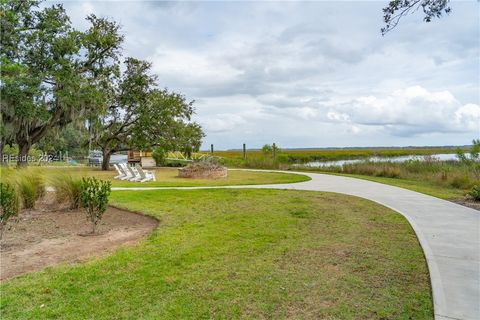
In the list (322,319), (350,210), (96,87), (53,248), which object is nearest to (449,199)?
(350,210)

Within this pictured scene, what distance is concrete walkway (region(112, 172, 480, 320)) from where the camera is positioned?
9.80ft

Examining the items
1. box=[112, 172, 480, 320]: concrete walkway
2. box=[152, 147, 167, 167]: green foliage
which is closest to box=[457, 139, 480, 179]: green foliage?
box=[112, 172, 480, 320]: concrete walkway

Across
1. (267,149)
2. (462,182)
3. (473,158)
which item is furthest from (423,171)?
(267,149)

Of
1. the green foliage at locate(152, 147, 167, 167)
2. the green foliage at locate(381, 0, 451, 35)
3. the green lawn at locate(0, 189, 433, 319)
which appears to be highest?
the green foliage at locate(381, 0, 451, 35)

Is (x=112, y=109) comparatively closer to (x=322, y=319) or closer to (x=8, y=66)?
(x=8, y=66)

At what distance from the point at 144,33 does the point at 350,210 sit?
1093cm

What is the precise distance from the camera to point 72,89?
1617 centimetres

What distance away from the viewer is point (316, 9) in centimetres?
948

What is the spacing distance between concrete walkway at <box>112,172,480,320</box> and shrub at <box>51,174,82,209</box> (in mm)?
6834

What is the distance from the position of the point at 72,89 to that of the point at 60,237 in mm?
12291

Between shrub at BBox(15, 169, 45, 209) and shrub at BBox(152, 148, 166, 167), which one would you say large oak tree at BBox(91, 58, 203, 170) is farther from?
shrub at BBox(15, 169, 45, 209)

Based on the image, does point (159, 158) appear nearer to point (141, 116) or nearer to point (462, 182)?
point (141, 116)

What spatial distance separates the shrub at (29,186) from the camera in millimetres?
7748

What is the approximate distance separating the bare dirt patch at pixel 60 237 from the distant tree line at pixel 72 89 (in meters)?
8.20
